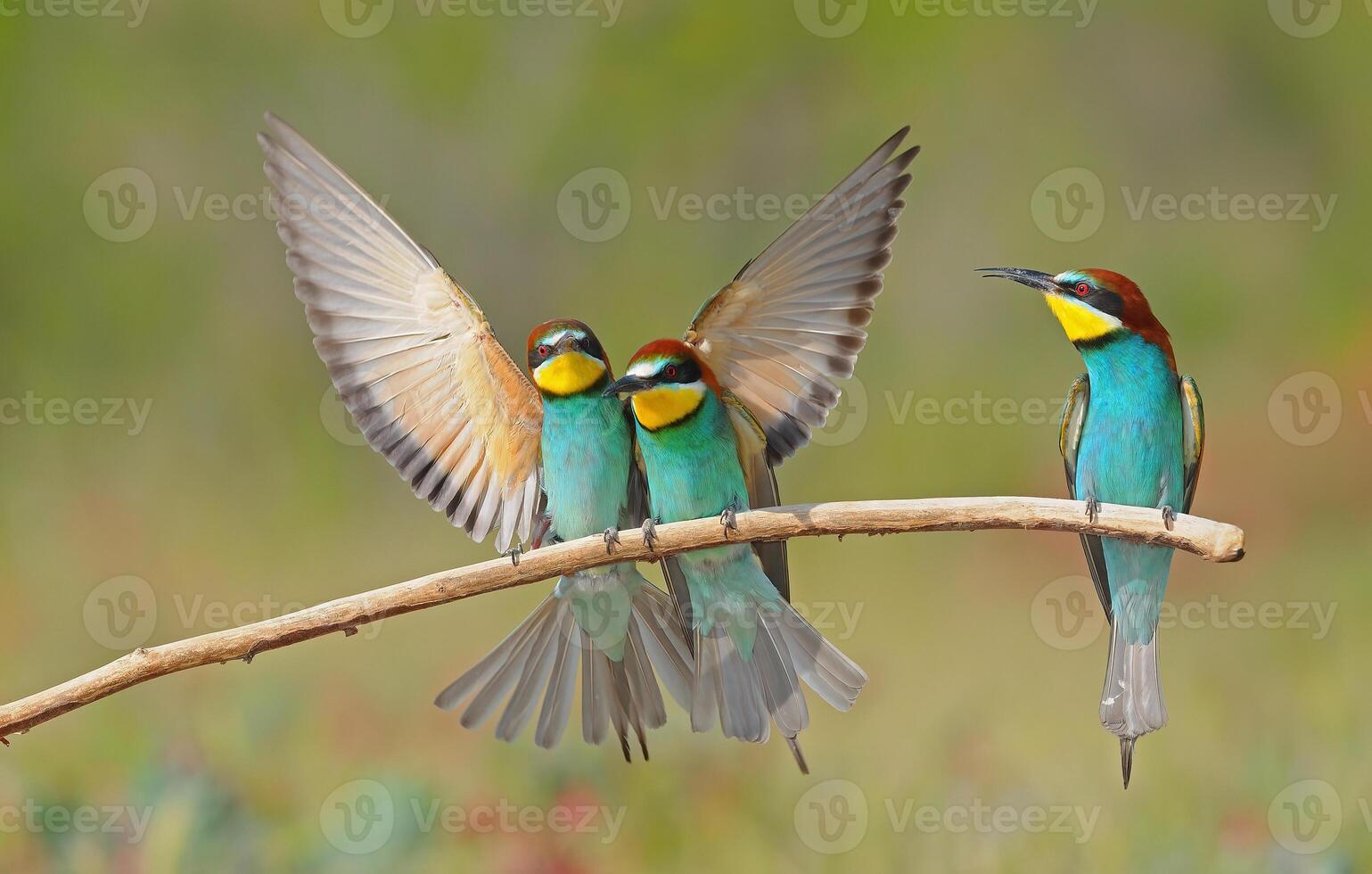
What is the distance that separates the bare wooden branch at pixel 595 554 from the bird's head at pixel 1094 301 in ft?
0.90

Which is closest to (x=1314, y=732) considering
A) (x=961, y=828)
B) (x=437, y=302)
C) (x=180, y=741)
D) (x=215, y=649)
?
(x=961, y=828)

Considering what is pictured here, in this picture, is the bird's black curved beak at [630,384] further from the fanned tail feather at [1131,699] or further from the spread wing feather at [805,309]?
the fanned tail feather at [1131,699]

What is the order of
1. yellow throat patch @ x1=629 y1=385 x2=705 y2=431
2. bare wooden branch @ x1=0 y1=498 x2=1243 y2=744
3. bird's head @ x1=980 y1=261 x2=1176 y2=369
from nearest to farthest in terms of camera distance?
bare wooden branch @ x1=0 y1=498 x2=1243 y2=744 < bird's head @ x1=980 y1=261 x2=1176 y2=369 < yellow throat patch @ x1=629 y1=385 x2=705 y2=431

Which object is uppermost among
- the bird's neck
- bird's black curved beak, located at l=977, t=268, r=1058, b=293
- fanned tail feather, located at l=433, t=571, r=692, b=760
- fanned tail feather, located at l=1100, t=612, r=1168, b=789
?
bird's black curved beak, located at l=977, t=268, r=1058, b=293

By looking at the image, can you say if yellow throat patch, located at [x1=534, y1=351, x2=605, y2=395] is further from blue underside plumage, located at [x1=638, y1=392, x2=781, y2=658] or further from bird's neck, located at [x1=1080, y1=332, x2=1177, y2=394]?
bird's neck, located at [x1=1080, y1=332, x2=1177, y2=394]

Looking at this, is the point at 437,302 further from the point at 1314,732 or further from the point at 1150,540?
the point at 1314,732

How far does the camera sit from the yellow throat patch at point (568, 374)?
1675mm

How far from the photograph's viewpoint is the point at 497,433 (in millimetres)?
1811

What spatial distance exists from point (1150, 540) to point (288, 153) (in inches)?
43.9

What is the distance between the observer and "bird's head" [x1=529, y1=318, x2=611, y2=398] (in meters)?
1.65

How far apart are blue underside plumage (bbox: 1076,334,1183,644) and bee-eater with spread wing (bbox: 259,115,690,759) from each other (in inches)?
23.5

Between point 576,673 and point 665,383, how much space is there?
47cm

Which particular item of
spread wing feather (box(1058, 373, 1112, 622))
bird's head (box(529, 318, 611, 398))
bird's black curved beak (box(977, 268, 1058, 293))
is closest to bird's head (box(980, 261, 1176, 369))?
bird's black curved beak (box(977, 268, 1058, 293))

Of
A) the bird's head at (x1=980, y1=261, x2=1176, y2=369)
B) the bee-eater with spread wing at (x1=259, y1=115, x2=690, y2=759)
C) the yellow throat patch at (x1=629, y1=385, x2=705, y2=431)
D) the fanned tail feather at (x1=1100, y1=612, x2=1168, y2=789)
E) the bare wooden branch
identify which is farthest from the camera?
the bee-eater with spread wing at (x1=259, y1=115, x2=690, y2=759)
